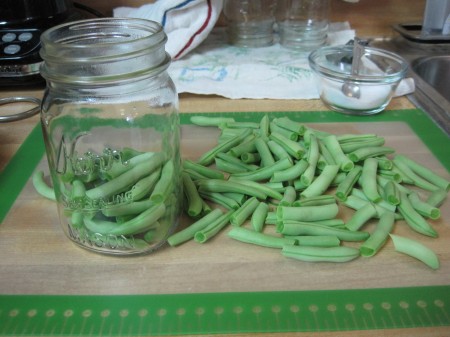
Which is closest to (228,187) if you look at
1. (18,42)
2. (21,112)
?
(21,112)

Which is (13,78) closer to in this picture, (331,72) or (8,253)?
(8,253)

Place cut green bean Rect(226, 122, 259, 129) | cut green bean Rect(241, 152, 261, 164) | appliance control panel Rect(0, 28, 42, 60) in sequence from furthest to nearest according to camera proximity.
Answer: appliance control panel Rect(0, 28, 42, 60) < cut green bean Rect(226, 122, 259, 129) < cut green bean Rect(241, 152, 261, 164)

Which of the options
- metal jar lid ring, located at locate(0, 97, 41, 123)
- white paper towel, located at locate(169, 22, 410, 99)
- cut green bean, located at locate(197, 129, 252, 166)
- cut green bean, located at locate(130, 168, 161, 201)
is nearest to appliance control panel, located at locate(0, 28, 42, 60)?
metal jar lid ring, located at locate(0, 97, 41, 123)

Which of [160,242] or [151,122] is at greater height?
[151,122]

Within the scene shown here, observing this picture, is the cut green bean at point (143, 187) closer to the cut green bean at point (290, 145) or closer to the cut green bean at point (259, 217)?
the cut green bean at point (259, 217)

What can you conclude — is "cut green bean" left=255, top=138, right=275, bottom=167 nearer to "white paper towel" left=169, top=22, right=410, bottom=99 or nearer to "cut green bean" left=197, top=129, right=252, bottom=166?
"cut green bean" left=197, top=129, right=252, bottom=166

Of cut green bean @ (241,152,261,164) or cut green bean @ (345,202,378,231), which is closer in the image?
cut green bean @ (345,202,378,231)

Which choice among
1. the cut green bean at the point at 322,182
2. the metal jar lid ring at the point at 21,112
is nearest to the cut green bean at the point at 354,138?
the cut green bean at the point at 322,182

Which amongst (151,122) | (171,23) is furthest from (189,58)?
(151,122)
